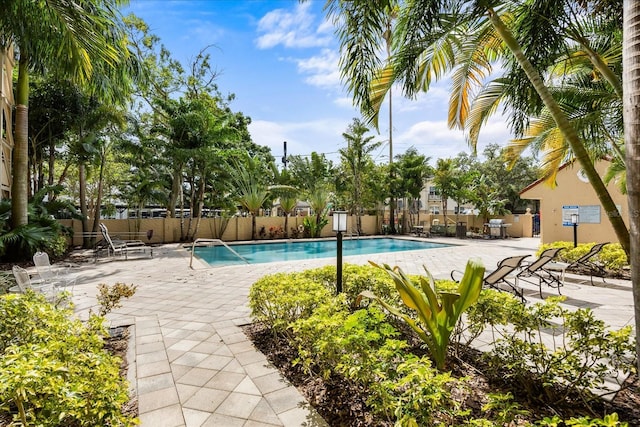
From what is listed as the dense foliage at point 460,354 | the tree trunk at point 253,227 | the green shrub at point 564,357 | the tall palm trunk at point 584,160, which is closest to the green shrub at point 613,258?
the dense foliage at point 460,354

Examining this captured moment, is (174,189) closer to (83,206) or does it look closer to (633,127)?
(83,206)

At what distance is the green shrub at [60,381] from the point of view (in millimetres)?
1569

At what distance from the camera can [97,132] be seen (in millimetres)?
13578

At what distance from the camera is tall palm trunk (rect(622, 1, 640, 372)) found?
178 centimetres

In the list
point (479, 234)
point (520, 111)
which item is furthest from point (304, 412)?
point (479, 234)

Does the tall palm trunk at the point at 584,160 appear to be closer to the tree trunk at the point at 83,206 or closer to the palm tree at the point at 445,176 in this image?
the tree trunk at the point at 83,206

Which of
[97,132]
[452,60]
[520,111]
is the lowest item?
[520,111]

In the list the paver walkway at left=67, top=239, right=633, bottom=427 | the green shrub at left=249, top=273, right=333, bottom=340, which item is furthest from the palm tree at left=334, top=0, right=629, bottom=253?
the paver walkway at left=67, top=239, right=633, bottom=427

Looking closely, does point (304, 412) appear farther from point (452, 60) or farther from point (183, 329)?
point (452, 60)

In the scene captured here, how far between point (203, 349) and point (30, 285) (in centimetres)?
303

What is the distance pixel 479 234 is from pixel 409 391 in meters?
23.3

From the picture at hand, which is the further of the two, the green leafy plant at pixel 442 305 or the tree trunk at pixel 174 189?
the tree trunk at pixel 174 189

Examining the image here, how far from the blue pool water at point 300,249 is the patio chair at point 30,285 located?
7.43 metres

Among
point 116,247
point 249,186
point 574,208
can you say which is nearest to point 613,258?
point 574,208
